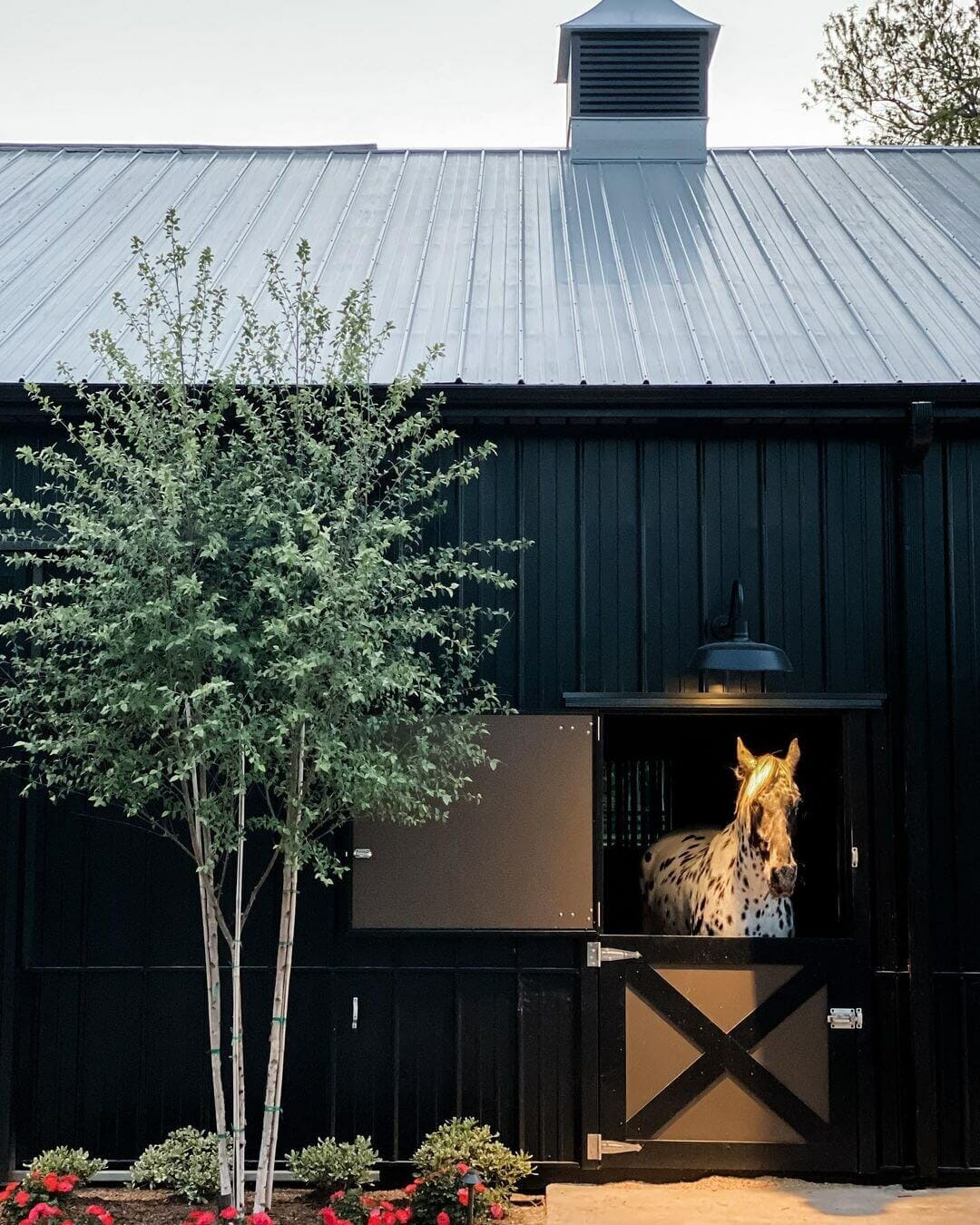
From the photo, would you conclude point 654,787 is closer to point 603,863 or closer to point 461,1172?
point 603,863

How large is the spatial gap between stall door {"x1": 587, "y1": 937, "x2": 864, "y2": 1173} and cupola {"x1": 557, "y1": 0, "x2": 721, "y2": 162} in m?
7.81

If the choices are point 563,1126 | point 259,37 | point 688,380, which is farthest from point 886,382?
point 259,37

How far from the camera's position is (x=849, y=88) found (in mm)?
22125

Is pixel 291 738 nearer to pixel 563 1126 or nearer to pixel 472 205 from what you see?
pixel 563 1126

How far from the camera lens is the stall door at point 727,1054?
6.86m

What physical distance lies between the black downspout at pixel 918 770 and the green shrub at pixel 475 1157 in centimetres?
205

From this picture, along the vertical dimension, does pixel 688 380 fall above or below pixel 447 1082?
above

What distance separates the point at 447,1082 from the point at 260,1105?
0.98 meters

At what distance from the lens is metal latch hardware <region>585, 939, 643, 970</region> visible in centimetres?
695

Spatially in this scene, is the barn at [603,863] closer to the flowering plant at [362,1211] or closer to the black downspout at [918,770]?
the black downspout at [918,770]

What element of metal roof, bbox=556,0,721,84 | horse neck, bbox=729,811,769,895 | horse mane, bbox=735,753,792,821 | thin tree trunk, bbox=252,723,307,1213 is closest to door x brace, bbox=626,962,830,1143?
horse neck, bbox=729,811,769,895

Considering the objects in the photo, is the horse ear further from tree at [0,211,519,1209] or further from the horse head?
tree at [0,211,519,1209]

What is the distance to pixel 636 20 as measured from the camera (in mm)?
12570

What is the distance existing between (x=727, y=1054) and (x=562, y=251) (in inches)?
221
